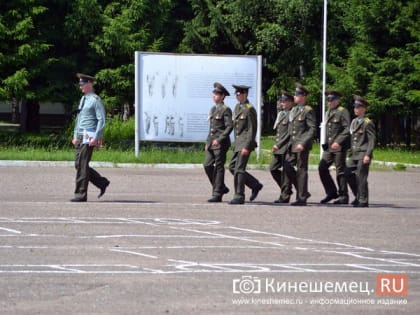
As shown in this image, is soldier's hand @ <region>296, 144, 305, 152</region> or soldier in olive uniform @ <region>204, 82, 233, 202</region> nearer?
soldier's hand @ <region>296, 144, 305, 152</region>

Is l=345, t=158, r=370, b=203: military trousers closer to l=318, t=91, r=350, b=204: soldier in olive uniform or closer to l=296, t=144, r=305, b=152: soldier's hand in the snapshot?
l=318, t=91, r=350, b=204: soldier in olive uniform

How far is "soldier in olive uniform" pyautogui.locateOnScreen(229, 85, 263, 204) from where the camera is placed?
1922 cm

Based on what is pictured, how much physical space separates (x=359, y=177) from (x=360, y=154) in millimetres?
397

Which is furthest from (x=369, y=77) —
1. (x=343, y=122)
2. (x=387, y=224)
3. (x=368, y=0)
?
(x=387, y=224)

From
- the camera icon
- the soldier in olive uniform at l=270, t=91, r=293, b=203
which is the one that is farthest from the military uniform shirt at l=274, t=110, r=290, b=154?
the camera icon

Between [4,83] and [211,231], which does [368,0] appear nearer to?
[4,83]

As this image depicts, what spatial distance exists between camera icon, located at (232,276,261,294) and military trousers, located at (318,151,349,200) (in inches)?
352

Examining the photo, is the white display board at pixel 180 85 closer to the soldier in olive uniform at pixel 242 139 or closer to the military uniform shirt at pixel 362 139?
the soldier in olive uniform at pixel 242 139

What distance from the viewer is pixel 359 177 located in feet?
62.8

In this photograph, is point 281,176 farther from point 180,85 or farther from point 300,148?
point 180,85
